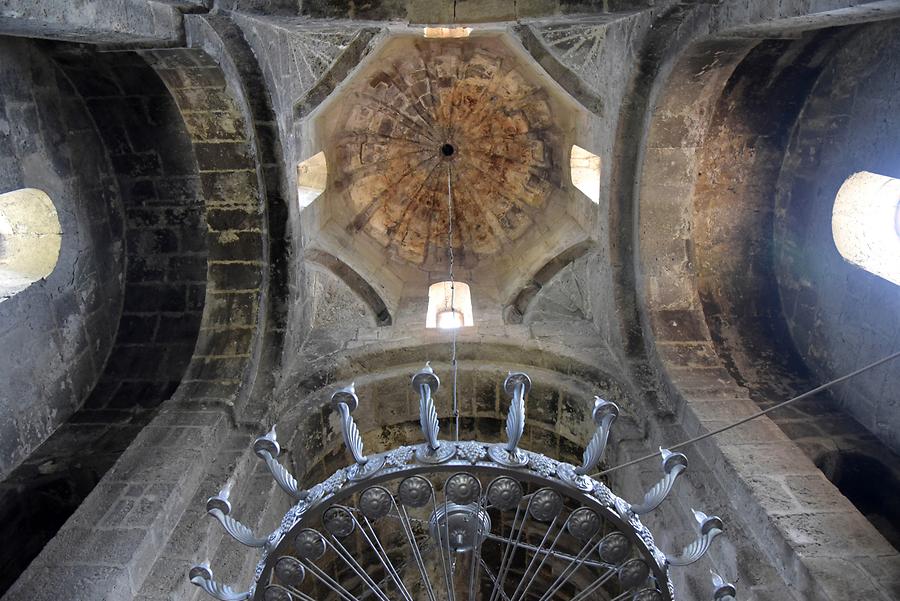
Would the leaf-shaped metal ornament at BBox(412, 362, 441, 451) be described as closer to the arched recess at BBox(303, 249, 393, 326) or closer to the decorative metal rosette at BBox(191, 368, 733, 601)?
the decorative metal rosette at BBox(191, 368, 733, 601)

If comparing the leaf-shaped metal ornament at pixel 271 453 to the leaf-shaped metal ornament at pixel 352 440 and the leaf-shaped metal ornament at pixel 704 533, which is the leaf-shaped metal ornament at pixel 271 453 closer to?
the leaf-shaped metal ornament at pixel 352 440

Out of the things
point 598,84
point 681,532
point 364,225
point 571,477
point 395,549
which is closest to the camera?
point 571,477

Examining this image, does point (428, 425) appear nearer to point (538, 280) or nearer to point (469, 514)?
point (469, 514)

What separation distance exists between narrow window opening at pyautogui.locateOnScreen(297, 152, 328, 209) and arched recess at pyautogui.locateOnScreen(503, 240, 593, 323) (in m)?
2.57

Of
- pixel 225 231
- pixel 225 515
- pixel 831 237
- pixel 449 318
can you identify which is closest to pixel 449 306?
pixel 449 318

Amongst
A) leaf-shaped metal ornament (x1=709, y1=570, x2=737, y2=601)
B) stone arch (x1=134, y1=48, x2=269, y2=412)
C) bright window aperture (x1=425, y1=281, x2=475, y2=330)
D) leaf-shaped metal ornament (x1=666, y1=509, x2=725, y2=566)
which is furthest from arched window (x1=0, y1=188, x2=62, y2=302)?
leaf-shaped metal ornament (x1=709, y1=570, x2=737, y2=601)

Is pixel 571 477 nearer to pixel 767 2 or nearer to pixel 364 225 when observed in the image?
pixel 767 2

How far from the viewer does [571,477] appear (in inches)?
118

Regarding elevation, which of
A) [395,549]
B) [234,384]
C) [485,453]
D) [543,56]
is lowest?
[485,453]

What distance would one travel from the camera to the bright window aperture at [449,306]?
7.98 m

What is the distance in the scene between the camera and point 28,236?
6.29 meters

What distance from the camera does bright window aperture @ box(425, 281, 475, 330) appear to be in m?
7.98

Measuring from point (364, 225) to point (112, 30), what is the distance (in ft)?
17.1

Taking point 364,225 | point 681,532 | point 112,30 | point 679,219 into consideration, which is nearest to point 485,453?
point 681,532
